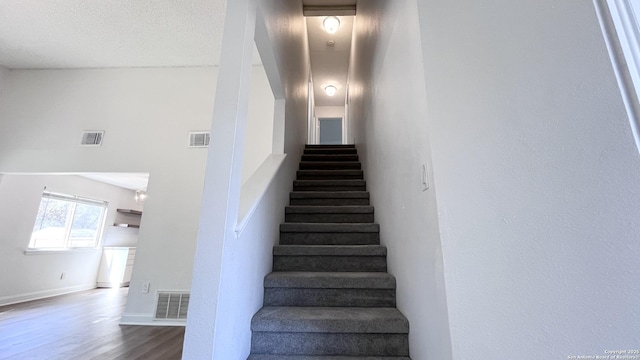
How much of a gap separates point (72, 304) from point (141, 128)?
319 cm

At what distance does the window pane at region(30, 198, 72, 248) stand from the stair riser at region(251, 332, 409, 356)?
228 inches

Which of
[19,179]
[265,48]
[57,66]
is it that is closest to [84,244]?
[19,179]

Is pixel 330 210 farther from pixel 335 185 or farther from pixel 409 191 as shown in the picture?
pixel 409 191

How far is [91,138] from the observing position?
370cm

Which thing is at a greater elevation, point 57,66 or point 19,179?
point 57,66

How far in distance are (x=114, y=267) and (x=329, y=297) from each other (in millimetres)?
6494

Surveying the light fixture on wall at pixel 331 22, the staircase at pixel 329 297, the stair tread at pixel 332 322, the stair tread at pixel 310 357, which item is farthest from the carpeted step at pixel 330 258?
the light fixture on wall at pixel 331 22

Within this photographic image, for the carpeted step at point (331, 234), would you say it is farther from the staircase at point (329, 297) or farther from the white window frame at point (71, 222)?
the white window frame at point (71, 222)

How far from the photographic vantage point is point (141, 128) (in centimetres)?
372

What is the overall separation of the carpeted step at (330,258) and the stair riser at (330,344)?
577 millimetres

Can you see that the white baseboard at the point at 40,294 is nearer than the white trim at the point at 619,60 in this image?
No

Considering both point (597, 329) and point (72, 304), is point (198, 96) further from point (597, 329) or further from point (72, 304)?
point (597, 329)

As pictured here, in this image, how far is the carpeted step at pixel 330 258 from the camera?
6.52ft

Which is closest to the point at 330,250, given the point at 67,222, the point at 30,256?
the point at 30,256
